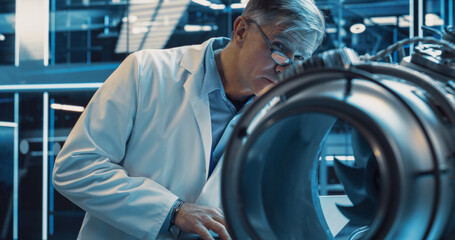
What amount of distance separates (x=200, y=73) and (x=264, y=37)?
0.15 m

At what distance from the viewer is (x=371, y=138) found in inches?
11.7

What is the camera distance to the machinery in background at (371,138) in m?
0.29

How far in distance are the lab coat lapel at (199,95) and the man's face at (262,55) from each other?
0.09 meters

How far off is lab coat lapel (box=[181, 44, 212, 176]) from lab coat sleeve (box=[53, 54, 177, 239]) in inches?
3.9

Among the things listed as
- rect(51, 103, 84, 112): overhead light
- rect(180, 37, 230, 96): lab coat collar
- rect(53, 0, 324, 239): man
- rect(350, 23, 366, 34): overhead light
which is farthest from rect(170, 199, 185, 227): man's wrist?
rect(51, 103, 84, 112): overhead light

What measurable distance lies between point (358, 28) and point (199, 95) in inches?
102

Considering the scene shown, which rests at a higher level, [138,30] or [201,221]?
[201,221]

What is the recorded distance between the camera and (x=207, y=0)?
Result: 3.46 meters

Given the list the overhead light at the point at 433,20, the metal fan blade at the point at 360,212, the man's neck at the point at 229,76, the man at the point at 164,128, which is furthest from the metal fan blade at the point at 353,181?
the overhead light at the point at 433,20

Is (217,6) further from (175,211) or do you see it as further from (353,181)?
(353,181)

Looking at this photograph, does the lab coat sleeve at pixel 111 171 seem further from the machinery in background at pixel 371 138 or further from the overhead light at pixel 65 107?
the overhead light at pixel 65 107

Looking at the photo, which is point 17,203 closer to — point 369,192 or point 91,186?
point 91,186

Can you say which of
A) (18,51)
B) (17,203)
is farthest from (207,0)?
(17,203)

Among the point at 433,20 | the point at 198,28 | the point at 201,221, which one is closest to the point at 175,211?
the point at 201,221
